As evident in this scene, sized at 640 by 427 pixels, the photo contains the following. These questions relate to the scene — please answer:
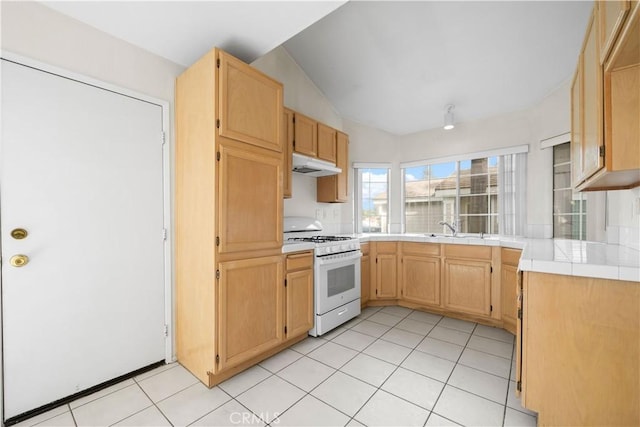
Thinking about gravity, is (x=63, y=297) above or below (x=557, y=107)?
below

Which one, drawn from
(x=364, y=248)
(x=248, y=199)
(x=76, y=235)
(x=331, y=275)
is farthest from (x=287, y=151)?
(x=76, y=235)

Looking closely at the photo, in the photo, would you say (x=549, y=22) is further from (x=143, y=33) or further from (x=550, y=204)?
(x=143, y=33)

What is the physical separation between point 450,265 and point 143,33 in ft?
11.7

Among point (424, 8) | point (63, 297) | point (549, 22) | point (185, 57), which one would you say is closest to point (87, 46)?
point (185, 57)

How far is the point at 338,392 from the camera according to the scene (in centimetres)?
183

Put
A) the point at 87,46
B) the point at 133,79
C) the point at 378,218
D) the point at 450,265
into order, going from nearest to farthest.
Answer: the point at 87,46, the point at 133,79, the point at 450,265, the point at 378,218

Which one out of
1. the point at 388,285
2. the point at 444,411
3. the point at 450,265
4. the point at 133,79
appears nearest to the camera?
the point at 444,411

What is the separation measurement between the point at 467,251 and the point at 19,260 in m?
3.70

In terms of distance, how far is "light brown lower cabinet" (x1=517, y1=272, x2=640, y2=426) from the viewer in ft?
4.14

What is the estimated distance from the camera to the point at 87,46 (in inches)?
71.1

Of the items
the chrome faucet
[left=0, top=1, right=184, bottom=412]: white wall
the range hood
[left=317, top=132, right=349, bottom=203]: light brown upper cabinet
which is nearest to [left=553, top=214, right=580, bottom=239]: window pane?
the chrome faucet

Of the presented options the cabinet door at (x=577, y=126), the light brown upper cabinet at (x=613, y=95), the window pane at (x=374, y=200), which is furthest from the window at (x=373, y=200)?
the light brown upper cabinet at (x=613, y=95)

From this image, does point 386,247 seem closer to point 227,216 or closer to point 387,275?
point 387,275

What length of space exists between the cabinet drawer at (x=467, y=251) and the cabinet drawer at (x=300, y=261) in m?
1.69
